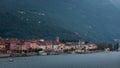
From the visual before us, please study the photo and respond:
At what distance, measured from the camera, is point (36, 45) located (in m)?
117

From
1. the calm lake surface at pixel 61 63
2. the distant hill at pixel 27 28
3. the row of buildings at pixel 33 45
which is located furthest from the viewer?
the distant hill at pixel 27 28

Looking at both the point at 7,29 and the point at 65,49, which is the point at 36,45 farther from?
the point at 7,29

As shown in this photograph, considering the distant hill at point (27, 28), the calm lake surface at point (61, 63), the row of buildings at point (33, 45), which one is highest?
the distant hill at point (27, 28)

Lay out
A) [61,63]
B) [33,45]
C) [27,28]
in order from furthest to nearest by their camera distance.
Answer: [27,28] < [33,45] < [61,63]

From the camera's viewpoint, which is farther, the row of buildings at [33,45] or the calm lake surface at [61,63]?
the row of buildings at [33,45]

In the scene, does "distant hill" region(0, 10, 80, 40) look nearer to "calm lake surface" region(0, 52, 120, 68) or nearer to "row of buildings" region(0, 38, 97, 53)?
"row of buildings" region(0, 38, 97, 53)

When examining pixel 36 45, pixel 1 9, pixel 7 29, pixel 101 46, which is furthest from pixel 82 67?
pixel 1 9

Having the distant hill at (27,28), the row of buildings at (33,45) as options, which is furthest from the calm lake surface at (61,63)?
the distant hill at (27,28)

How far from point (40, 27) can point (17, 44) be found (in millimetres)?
61847

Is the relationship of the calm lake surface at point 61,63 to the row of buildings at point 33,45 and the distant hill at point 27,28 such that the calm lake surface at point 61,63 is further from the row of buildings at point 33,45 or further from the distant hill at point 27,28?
the distant hill at point 27,28

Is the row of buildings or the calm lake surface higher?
the row of buildings

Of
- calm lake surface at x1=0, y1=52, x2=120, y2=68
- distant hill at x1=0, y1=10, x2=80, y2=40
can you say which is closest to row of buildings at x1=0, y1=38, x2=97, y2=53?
distant hill at x1=0, y1=10, x2=80, y2=40

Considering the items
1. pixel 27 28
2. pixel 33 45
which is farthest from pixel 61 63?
pixel 27 28

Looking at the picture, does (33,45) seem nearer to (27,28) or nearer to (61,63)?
(27,28)
